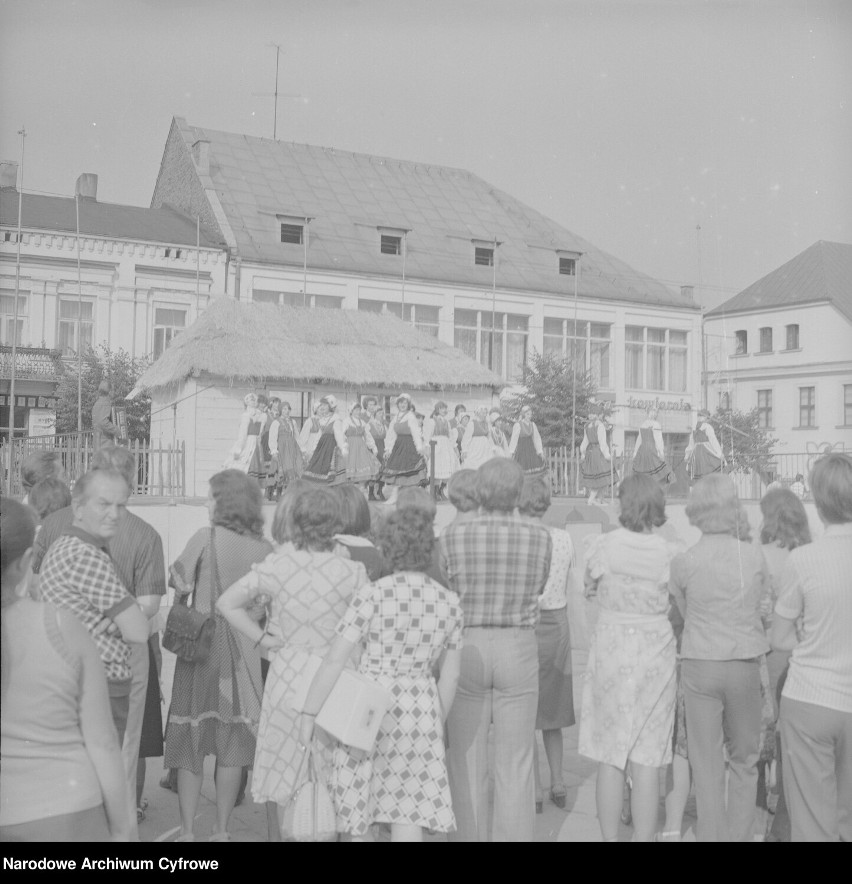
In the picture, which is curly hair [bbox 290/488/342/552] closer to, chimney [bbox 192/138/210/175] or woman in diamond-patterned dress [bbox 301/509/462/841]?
woman in diamond-patterned dress [bbox 301/509/462/841]

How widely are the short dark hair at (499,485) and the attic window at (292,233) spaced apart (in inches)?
966

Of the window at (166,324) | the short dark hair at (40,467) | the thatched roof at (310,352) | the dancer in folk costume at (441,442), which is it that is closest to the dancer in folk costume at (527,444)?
the dancer in folk costume at (441,442)

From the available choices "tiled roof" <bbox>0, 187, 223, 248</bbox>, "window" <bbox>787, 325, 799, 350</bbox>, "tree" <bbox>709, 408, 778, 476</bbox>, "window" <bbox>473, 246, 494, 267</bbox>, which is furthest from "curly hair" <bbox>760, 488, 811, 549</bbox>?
"window" <bbox>787, 325, 799, 350</bbox>

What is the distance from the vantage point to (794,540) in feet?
15.8

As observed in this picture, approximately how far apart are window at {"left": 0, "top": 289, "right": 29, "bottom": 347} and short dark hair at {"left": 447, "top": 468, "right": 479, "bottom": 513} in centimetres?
1202

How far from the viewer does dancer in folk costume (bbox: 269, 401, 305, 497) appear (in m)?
17.5

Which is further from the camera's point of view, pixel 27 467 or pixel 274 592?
pixel 27 467

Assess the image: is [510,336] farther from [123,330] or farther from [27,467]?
[27,467]

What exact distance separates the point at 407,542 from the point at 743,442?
2499 cm

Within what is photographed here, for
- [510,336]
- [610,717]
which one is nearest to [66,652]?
[610,717]

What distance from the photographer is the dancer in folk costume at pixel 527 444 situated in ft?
62.0

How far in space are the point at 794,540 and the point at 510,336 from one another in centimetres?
2784

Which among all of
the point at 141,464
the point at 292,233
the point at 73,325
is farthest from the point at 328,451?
the point at 292,233

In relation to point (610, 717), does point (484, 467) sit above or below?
above
